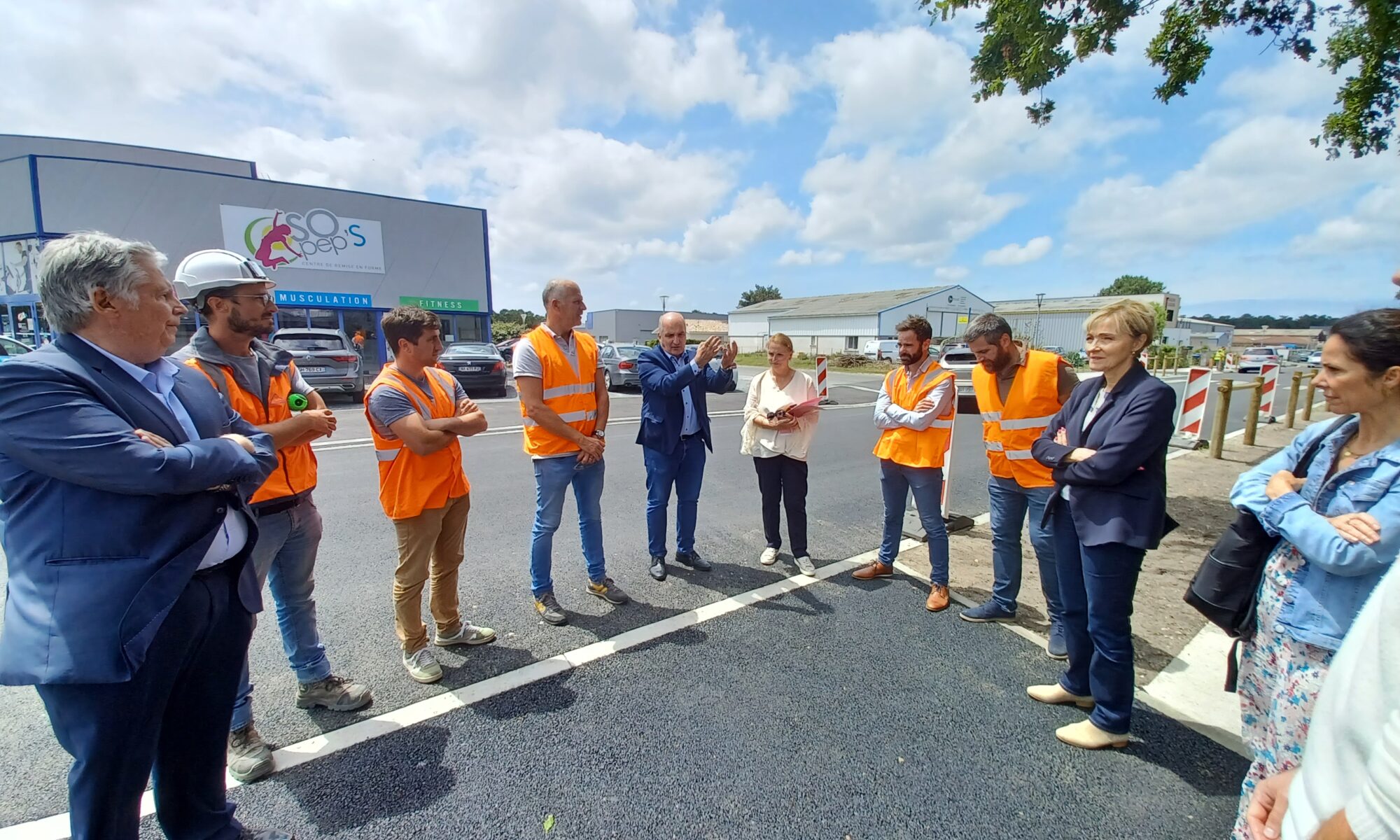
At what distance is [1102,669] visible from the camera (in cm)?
240

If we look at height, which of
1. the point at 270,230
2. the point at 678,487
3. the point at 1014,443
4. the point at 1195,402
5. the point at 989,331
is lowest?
the point at 678,487

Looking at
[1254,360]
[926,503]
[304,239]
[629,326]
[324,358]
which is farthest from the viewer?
[629,326]

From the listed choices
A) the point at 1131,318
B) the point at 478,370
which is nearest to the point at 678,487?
the point at 1131,318

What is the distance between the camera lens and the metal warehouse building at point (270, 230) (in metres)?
18.5

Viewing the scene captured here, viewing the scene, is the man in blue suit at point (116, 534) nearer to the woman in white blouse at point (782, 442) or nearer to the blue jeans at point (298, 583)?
the blue jeans at point (298, 583)

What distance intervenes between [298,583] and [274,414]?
78cm

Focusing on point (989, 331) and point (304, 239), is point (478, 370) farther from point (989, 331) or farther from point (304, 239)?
point (989, 331)

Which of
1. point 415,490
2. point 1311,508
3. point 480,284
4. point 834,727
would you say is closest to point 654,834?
point 834,727

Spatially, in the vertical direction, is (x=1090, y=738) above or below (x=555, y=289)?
below

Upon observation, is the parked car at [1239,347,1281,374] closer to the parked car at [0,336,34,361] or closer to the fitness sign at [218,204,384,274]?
the fitness sign at [218,204,384,274]

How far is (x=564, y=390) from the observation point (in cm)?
344

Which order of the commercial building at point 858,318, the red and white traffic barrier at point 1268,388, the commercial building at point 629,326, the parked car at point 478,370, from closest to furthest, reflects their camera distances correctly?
1. the red and white traffic barrier at point 1268,388
2. the parked car at point 478,370
3. the commercial building at point 858,318
4. the commercial building at point 629,326

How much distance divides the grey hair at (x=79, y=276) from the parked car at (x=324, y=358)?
12.3 metres

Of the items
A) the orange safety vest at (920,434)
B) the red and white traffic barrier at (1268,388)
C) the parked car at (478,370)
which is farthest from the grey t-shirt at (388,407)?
the red and white traffic barrier at (1268,388)
